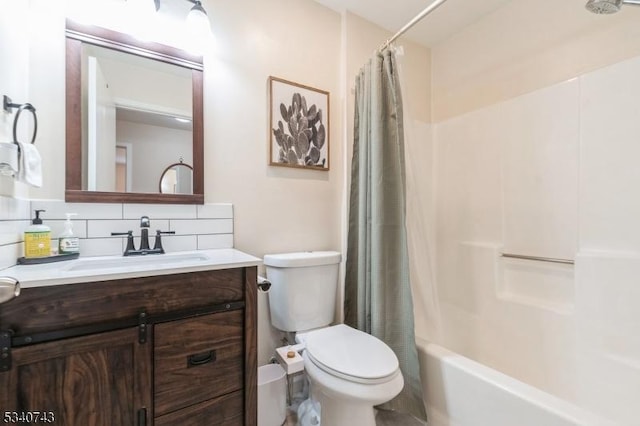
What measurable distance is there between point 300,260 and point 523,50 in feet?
5.98

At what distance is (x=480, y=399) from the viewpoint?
114 cm

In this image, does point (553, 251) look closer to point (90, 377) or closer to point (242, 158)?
point (242, 158)

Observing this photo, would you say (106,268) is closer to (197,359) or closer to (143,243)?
(143,243)

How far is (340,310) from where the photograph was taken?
1.74 meters

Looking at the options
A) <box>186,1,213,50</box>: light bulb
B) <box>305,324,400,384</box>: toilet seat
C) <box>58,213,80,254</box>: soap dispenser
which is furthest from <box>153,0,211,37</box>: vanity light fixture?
<box>305,324,400,384</box>: toilet seat

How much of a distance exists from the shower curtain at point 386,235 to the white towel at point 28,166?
4.33 feet

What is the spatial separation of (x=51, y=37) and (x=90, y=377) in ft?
4.26

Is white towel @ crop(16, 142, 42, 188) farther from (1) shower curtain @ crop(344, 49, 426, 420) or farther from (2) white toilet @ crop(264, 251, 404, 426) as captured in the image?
(1) shower curtain @ crop(344, 49, 426, 420)

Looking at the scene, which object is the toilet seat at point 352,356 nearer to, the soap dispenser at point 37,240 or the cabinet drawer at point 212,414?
the cabinet drawer at point 212,414

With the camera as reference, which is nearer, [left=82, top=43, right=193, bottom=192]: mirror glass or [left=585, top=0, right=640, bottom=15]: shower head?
[left=585, top=0, right=640, bottom=15]: shower head

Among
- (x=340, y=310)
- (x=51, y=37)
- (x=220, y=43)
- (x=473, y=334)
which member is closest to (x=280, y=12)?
(x=220, y=43)

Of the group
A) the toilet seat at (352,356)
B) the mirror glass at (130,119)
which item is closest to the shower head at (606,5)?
the toilet seat at (352,356)

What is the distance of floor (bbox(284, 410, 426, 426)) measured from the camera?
1.41 metres

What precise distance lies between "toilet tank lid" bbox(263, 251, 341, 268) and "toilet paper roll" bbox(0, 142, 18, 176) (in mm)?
983
